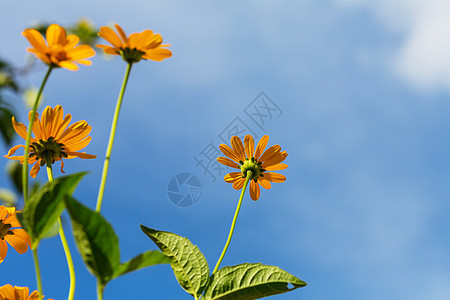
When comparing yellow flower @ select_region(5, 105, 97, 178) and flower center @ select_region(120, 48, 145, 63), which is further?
yellow flower @ select_region(5, 105, 97, 178)

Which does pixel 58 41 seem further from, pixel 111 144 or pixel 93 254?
pixel 93 254

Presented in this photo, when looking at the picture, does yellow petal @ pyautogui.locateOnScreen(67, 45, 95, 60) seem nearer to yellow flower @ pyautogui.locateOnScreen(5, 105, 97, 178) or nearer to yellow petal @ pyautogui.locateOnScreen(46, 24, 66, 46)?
yellow petal @ pyautogui.locateOnScreen(46, 24, 66, 46)

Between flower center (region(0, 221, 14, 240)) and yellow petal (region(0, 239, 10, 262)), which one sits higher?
flower center (region(0, 221, 14, 240))

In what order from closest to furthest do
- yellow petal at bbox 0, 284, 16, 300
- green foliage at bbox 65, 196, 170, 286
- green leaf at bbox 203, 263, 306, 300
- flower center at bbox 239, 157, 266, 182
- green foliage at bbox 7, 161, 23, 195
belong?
green foliage at bbox 65, 196, 170, 286 < green leaf at bbox 203, 263, 306, 300 < yellow petal at bbox 0, 284, 16, 300 < flower center at bbox 239, 157, 266, 182 < green foliage at bbox 7, 161, 23, 195

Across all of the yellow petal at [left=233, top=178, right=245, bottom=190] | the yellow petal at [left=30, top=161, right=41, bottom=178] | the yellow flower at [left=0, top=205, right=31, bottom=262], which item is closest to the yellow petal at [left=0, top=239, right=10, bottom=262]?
the yellow flower at [left=0, top=205, right=31, bottom=262]

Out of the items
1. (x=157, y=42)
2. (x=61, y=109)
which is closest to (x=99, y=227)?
(x=157, y=42)

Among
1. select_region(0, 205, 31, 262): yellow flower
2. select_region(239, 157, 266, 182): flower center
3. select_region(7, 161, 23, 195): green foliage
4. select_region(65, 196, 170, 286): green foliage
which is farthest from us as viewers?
select_region(7, 161, 23, 195): green foliage

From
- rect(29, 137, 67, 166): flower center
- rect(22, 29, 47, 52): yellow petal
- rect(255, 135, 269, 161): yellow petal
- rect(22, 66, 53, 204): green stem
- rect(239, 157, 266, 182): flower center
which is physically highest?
rect(255, 135, 269, 161): yellow petal
